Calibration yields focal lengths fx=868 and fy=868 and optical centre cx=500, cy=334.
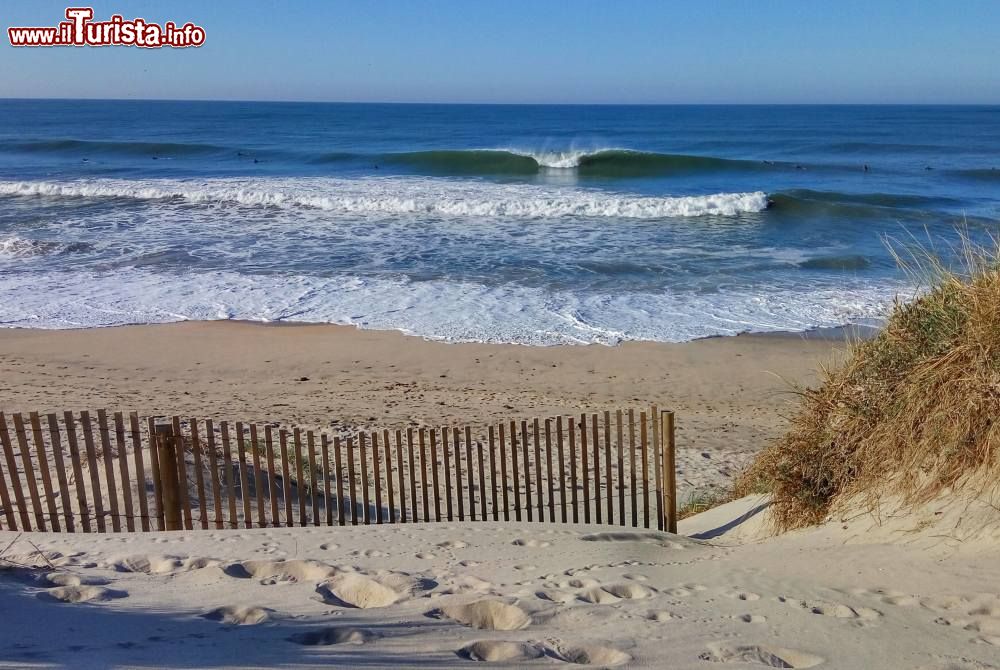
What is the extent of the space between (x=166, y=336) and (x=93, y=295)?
3.41 metres

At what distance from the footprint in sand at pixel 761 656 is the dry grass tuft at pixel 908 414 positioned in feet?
5.76

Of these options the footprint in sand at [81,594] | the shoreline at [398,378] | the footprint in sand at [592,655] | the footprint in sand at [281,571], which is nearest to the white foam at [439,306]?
the shoreline at [398,378]

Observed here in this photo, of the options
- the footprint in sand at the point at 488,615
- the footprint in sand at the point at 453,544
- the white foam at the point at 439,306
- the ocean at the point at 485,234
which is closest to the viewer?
the footprint in sand at the point at 488,615

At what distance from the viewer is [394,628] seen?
3676mm

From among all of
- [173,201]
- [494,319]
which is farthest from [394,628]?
[173,201]

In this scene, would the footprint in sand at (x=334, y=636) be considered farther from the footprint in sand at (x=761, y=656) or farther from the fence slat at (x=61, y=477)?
the fence slat at (x=61, y=477)

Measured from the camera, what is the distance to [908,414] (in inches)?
201

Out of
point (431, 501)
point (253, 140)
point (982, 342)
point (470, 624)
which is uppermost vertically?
point (253, 140)

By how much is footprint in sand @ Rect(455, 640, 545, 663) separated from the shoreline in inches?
181

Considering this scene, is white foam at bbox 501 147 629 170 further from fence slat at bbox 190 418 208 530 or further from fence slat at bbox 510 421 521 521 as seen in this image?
fence slat at bbox 190 418 208 530

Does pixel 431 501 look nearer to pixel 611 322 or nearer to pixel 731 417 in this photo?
pixel 731 417

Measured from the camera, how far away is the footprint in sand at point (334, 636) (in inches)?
137

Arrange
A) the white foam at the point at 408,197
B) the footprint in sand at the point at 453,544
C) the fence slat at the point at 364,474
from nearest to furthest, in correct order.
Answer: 1. the footprint in sand at the point at 453,544
2. the fence slat at the point at 364,474
3. the white foam at the point at 408,197

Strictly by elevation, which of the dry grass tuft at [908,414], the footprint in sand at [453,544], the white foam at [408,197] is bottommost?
the footprint in sand at [453,544]
